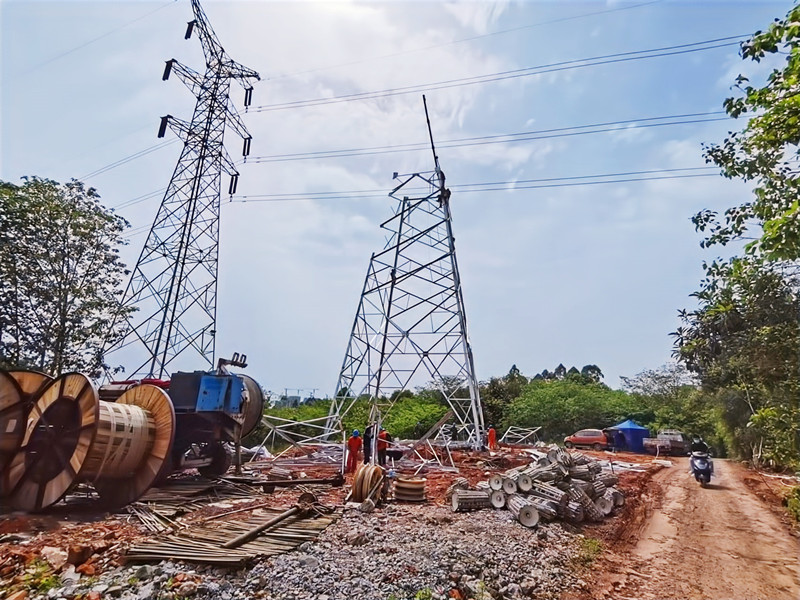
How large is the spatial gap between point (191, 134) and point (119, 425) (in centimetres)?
1759

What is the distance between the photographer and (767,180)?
26.0 ft

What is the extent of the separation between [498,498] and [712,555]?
398 centimetres

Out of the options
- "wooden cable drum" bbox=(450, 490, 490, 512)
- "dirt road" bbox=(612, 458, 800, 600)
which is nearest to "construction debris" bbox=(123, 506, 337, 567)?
"wooden cable drum" bbox=(450, 490, 490, 512)

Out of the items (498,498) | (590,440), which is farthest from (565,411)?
Answer: (498,498)

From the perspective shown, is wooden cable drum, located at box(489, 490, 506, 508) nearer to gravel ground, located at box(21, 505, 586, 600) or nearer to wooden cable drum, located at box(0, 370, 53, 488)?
gravel ground, located at box(21, 505, 586, 600)

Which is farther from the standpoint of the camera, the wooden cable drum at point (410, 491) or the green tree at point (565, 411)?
the green tree at point (565, 411)

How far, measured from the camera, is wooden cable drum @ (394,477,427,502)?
11.3 meters

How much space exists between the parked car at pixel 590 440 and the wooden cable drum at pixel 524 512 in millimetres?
27621

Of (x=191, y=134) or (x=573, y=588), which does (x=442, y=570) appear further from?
(x=191, y=134)

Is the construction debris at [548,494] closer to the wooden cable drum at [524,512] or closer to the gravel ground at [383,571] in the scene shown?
the wooden cable drum at [524,512]

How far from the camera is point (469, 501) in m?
10.5

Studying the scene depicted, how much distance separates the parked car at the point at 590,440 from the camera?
34625mm

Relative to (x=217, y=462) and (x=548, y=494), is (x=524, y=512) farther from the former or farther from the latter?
(x=217, y=462)

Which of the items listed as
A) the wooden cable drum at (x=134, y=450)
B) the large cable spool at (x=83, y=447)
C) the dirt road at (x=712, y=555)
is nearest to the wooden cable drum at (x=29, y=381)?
the large cable spool at (x=83, y=447)
